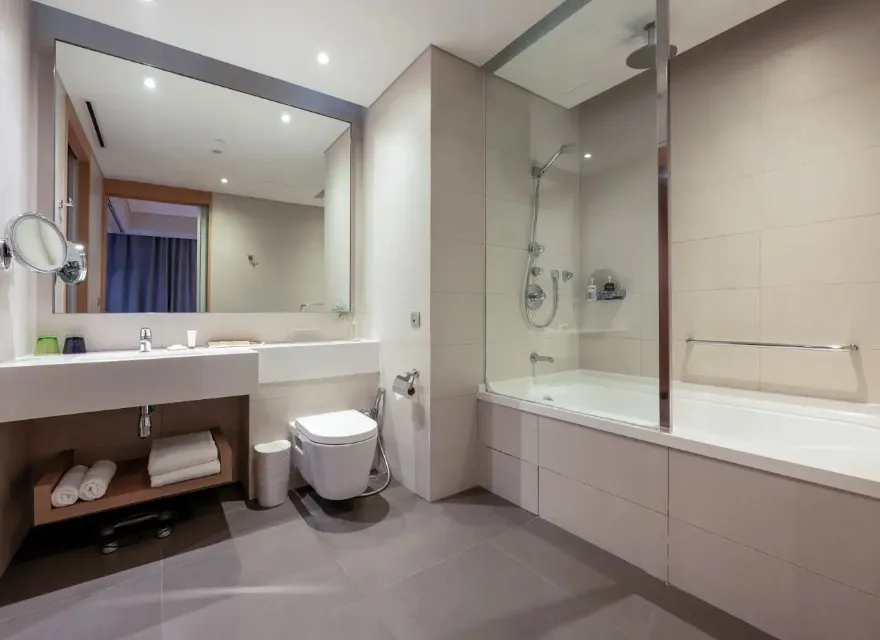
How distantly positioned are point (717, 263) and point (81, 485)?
3.17 metres

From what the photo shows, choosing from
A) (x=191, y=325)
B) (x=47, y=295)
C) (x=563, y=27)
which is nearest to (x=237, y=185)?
(x=191, y=325)

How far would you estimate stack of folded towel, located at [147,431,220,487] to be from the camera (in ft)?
5.67

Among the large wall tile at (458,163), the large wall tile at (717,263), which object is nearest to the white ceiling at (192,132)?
the large wall tile at (458,163)

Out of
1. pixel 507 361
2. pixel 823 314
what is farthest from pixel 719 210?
pixel 507 361

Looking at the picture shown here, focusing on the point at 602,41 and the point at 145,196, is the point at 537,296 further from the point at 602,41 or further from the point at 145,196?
the point at 145,196

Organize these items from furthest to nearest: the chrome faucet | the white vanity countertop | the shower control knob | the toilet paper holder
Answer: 1. the shower control knob
2. the toilet paper holder
3. the chrome faucet
4. the white vanity countertop

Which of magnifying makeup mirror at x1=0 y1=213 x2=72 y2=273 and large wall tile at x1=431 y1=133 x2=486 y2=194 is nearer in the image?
magnifying makeup mirror at x1=0 y1=213 x2=72 y2=273

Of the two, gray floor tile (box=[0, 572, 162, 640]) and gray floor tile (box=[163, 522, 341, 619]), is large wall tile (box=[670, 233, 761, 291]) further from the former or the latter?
gray floor tile (box=[0, 572, 162, 640])

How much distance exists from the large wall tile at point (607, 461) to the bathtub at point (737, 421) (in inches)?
1.8

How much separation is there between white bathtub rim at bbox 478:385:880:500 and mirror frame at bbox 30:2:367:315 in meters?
1.60

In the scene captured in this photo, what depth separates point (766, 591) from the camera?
1269 millimetres

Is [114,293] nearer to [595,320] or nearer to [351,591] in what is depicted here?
[351,591]

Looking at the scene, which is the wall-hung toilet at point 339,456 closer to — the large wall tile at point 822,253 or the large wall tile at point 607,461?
the large wall tile at point 607,461

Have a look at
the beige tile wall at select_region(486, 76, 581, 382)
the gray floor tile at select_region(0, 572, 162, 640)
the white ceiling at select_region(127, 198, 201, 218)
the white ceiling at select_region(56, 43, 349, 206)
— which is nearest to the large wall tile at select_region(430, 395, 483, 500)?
the beige tile wall at select_region(486, 76, 581, 382)
